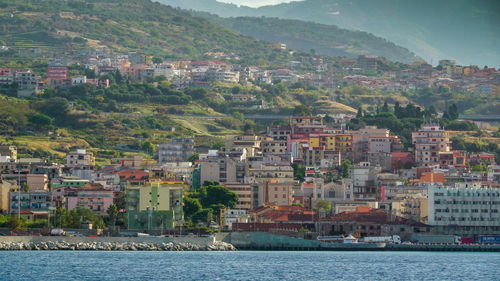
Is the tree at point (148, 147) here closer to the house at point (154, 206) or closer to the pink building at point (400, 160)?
the pink building at point (400, 160)

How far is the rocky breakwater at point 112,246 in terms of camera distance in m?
106

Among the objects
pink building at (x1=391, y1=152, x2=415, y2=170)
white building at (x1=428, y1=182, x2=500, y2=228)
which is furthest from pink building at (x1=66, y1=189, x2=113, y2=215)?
pink building at (x1=391, y1=152, x2=415, y2=170)

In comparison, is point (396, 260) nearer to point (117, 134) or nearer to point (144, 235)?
point (144, 235)

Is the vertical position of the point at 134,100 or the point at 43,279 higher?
the point at 134,100

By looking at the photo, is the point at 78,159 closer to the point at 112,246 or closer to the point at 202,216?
the point at 202,216

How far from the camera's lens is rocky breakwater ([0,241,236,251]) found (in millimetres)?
106188

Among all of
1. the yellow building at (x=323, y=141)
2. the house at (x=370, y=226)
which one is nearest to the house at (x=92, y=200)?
the house at (x=370, y=226)

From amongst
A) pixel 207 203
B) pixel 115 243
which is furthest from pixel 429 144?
pixel 115 243

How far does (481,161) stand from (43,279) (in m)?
84.7

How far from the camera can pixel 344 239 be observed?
380ft

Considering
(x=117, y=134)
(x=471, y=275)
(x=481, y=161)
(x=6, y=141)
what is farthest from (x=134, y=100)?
(x=471, y=275)

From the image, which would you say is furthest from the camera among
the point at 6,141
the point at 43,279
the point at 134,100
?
the point at 134,100

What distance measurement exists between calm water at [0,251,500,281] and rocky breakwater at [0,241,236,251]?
95.2 inches

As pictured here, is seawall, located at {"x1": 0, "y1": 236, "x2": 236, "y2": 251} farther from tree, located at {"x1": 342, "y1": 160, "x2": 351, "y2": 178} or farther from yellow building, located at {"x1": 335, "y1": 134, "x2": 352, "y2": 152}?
yellow building, located at {"x1": 335, "y1": 134, "x2": 352, "y2": 152}
